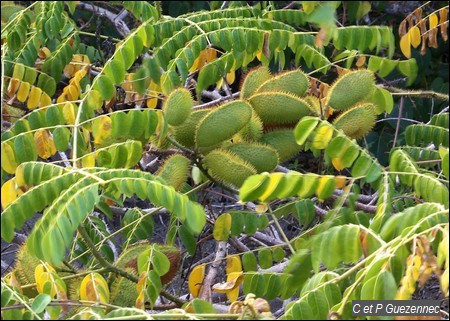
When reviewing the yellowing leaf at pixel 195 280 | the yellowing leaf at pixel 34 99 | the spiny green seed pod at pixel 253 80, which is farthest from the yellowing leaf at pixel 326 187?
the yellowing leaf at pixel 34 99

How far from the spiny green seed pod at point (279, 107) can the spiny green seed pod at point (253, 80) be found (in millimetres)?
76

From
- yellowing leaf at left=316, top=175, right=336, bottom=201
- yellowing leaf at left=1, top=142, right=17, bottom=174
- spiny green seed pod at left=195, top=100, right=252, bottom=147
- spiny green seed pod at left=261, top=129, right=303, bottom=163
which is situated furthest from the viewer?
spiny green seed pod at left=261, top=129, right=303, bottom=163

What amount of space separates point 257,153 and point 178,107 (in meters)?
0.22

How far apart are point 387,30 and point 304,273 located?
2.95 feet

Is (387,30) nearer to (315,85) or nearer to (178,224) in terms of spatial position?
(315,85)

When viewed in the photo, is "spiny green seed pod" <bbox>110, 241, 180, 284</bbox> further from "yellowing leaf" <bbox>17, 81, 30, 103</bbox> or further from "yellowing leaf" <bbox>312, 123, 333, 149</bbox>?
"yellowing leaf" <bbox>17, 81, 30, 103</bbox>

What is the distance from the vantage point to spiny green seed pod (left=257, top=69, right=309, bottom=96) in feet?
6.71

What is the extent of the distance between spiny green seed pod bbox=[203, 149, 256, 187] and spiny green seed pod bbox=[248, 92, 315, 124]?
154 millimetres

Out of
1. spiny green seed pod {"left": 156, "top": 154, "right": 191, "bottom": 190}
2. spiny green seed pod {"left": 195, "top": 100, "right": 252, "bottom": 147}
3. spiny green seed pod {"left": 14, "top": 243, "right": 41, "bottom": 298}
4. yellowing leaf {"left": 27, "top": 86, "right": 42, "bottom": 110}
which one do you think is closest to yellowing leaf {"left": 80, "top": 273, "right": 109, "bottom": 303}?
spiny green seed pod {"left": 14, "top": 243, "right": 41, "bottom": 298}

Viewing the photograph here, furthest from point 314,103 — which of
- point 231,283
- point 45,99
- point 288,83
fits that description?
point 45,99

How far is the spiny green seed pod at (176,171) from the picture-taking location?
6.35 feet

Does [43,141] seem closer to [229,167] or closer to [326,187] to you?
[229,167]

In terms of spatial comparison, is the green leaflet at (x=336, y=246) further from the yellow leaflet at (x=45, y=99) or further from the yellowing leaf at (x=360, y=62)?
the yellow leaflet at (x=45, y=99)

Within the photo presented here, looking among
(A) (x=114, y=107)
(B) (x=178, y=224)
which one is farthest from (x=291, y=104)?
(A) (x=114, y=107)
